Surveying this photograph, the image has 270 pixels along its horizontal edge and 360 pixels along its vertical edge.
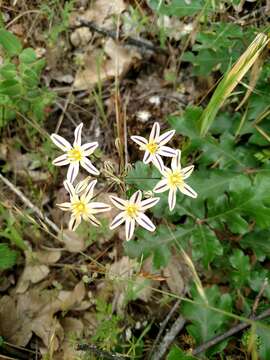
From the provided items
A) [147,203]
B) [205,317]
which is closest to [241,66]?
[147,203]

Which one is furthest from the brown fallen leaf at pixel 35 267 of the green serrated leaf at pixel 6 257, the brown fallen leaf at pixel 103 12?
the brown fallen leaf at pixel 103 12

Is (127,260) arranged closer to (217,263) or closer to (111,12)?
(217,263)

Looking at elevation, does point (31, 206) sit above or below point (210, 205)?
below

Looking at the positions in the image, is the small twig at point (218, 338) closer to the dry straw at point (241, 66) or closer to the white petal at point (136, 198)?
the white petal at point (136, 198)

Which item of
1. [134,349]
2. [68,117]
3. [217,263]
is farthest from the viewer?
[68,117]

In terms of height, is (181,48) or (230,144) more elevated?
(181,48)

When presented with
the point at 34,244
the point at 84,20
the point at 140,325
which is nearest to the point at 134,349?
the point at 140,325

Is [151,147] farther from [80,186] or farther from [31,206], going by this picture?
[31,206]
